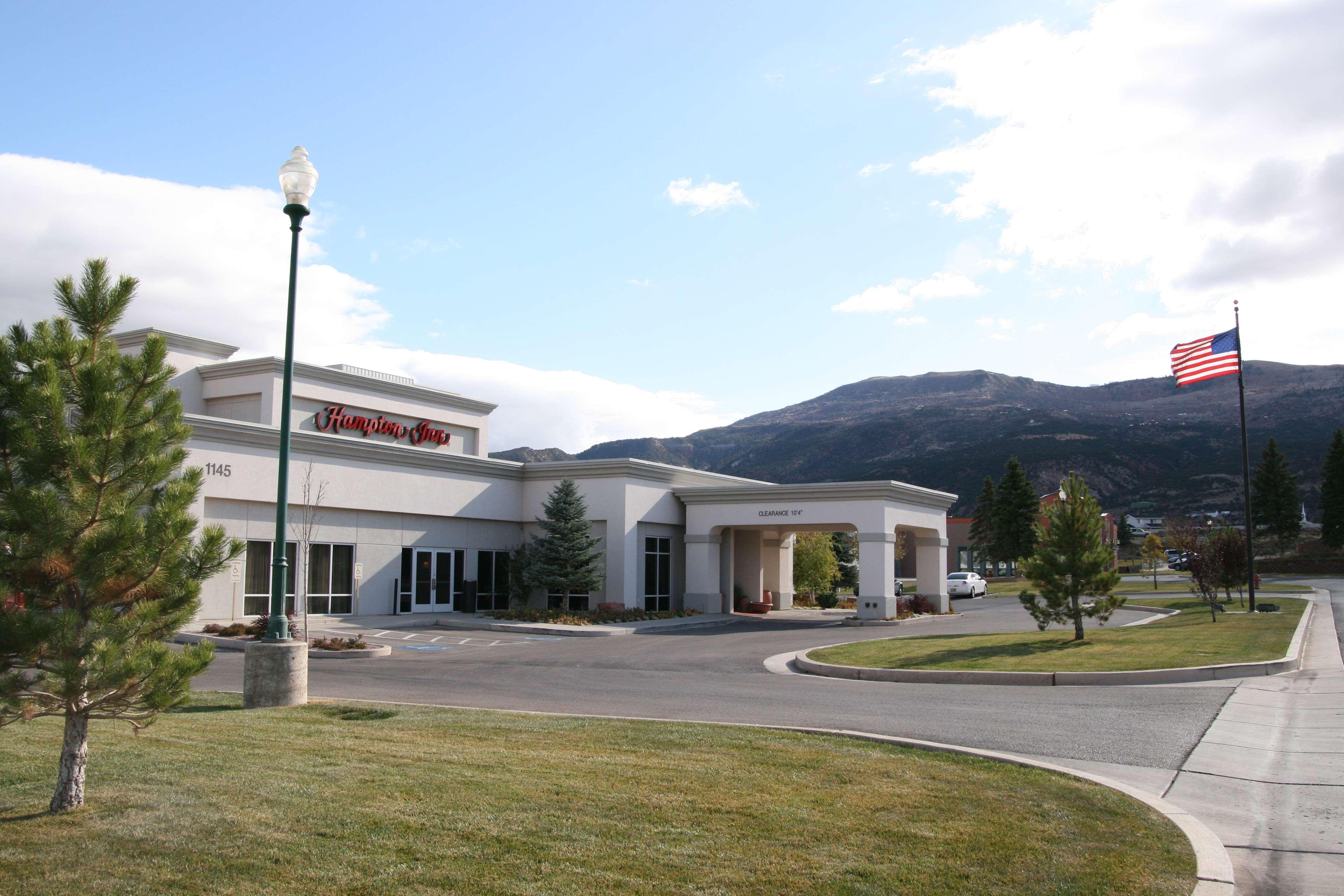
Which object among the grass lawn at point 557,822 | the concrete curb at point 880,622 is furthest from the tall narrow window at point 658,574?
the grass lawn at point 557,822

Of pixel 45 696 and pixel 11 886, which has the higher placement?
pixel 45 696

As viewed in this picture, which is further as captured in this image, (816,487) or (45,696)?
(816,487)

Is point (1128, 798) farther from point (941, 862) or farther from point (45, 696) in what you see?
point (45, 696)

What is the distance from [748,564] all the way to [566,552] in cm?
1050

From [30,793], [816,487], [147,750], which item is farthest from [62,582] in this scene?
[816,487]

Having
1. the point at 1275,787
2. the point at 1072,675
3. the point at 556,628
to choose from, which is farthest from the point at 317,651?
the point at 1275,787

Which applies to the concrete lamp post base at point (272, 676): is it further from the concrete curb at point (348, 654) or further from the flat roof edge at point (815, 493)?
the flat roof edge at point (815, 493)

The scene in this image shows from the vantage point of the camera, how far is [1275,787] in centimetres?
830

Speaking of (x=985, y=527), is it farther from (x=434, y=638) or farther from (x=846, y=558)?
(x=434, y=638)

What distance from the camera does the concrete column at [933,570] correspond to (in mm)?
38312

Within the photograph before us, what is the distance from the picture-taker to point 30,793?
6848 millimetres

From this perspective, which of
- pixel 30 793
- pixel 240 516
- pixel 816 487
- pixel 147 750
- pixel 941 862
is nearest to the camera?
pixel 941 862

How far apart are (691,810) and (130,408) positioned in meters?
4.68

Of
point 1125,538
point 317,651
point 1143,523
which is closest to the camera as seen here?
point 317,651
